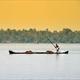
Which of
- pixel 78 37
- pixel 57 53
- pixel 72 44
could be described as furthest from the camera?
pixel 72 44

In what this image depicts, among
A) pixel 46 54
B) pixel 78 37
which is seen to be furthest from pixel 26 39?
pixel 46 54

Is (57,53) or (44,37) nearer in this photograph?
(57,53)

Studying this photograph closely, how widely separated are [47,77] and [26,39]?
85.0 metres

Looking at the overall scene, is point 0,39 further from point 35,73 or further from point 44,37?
point 35,73

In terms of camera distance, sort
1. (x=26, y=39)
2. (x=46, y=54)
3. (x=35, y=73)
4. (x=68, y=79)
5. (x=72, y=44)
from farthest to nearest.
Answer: (x=72, y=44), (x=26, y=39), (x=46, y=54), (x=35, y=73), (x=68, y=79)

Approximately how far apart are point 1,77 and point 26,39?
85263 mm

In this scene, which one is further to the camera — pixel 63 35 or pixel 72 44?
pixel 72 44

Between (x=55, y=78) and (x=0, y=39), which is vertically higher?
(x=0, y=39)

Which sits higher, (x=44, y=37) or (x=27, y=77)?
(x=44, y=37)

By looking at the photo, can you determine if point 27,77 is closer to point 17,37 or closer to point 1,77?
point 1,77

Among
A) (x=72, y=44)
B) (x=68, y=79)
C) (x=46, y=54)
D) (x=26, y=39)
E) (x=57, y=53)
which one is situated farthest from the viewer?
(x=72, y=44)

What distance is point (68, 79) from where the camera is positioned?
3400 cm

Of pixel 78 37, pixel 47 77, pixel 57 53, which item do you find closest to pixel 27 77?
pixel 47 77

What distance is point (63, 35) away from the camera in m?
112
